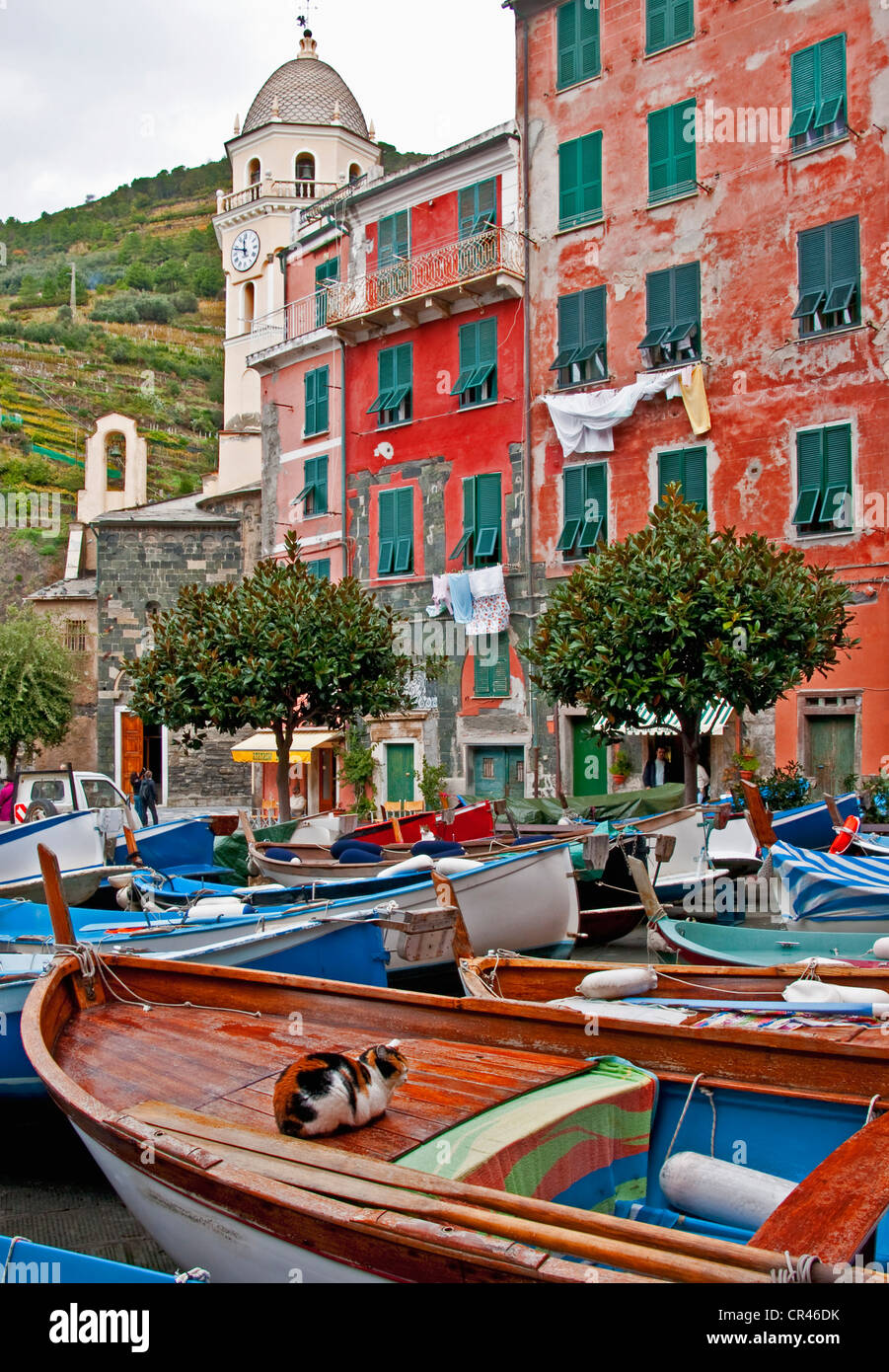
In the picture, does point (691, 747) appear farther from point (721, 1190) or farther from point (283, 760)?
point (721, 1190)

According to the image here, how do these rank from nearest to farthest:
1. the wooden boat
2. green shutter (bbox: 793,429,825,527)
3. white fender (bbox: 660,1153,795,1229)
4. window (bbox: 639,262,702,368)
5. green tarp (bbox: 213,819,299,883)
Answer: the wooden boat → white fender (bbox: 660,1153,795,1229) → green tarp (bbox: 213,819,299,883) → green shutter (bbox: 793,429,825,527) → window (bbox: 639,262,702,368)

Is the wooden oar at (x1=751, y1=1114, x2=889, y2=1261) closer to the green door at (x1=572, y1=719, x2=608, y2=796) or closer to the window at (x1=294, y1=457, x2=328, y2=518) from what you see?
the green door at (x1=572, y1=719, x2=608, y2=796)

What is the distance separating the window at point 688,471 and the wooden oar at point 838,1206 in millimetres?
18985

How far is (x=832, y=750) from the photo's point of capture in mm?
20453

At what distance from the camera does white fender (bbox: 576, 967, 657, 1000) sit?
20.8 feet

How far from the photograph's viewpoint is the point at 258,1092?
5043 millimetres

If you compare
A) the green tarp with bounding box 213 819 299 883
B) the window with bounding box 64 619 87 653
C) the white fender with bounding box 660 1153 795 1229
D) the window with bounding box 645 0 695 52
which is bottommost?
the green tarp with bounding box 213 819 299 883

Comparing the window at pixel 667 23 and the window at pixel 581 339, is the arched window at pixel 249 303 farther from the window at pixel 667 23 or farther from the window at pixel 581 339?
the window at pixel 667 23

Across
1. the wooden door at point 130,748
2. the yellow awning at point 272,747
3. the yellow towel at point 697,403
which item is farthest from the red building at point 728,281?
the wooden door at point 130,748

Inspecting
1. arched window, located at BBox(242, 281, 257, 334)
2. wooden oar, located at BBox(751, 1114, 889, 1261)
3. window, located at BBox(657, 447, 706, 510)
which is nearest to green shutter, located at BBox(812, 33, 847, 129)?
window, located at BBox(657, 447, 706, 510)

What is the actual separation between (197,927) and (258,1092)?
177 inches

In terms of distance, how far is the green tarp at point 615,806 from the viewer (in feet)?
54.8

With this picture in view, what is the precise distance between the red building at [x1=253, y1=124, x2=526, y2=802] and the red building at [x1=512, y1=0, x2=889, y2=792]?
93 cm

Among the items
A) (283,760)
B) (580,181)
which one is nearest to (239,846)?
(283,760)
